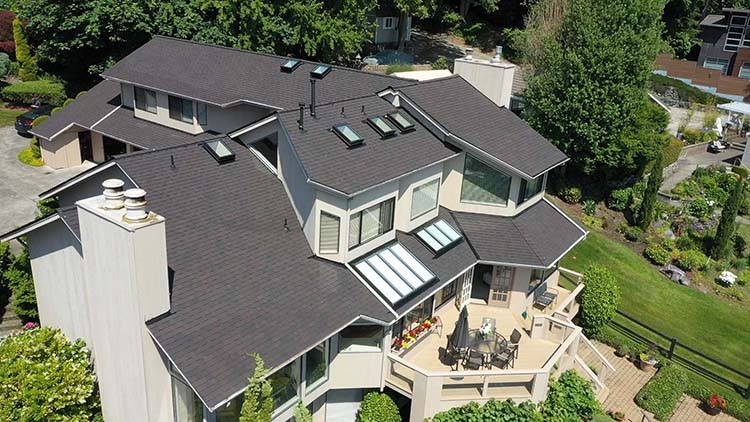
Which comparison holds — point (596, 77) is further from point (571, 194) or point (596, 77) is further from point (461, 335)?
point (461, 335)

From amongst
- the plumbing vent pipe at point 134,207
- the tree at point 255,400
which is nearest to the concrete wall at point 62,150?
the plumbing vent pipe at point 134,207

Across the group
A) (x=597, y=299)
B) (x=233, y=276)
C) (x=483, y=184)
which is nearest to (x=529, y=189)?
(x=483, y=184)

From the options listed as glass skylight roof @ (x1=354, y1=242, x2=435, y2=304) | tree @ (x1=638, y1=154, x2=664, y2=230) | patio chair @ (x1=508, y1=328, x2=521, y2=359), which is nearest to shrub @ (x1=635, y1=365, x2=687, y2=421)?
patio chair @ (x1=508, y1=328, x2=521, y2=359)

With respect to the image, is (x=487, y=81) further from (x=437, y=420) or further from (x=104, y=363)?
(x=104, y=363)

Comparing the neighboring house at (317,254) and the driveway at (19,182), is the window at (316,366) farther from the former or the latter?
the driveway at (19,182)

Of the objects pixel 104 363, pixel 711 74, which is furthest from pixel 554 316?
pixel 711 74

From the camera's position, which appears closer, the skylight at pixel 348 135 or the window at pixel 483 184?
the skylight at pixel 348 135
